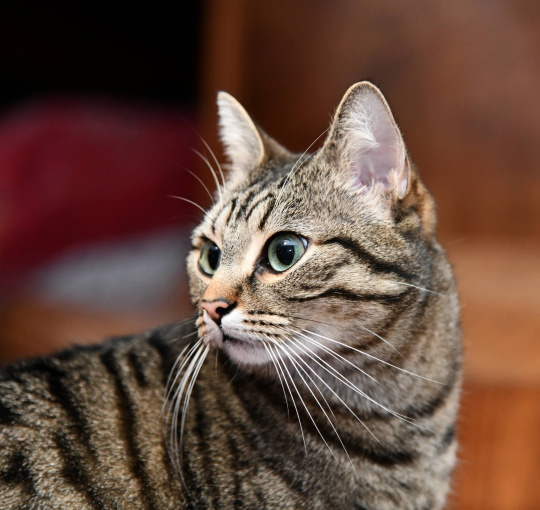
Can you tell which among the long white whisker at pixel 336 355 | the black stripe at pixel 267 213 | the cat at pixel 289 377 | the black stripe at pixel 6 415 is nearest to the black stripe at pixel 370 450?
the cat at pixel 289 377

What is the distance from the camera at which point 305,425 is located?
1.00 metres

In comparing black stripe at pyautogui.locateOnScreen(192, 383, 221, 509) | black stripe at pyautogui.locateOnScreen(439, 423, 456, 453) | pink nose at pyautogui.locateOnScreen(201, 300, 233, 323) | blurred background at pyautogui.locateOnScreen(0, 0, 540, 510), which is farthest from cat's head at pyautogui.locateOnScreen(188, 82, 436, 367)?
blurred background at pyautogui.locateOnScreen(0, 0, 540, 510)

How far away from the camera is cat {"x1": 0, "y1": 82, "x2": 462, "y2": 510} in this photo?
35.7 inches

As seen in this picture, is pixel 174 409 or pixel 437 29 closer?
pixel 174 409

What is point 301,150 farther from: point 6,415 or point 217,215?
point 6,415

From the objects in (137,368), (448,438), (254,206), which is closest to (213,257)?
(254,206)

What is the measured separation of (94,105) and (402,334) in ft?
7.66

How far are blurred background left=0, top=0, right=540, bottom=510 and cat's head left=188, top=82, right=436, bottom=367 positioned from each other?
0.38 meters

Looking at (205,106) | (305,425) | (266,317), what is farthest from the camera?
(205,106)

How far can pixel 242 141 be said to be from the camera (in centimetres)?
121

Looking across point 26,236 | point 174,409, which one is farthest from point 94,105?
point 174,409

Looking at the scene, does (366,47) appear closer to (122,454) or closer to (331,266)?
(331,266)

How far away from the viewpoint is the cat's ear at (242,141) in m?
1.17

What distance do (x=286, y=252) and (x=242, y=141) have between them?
1.13ft
